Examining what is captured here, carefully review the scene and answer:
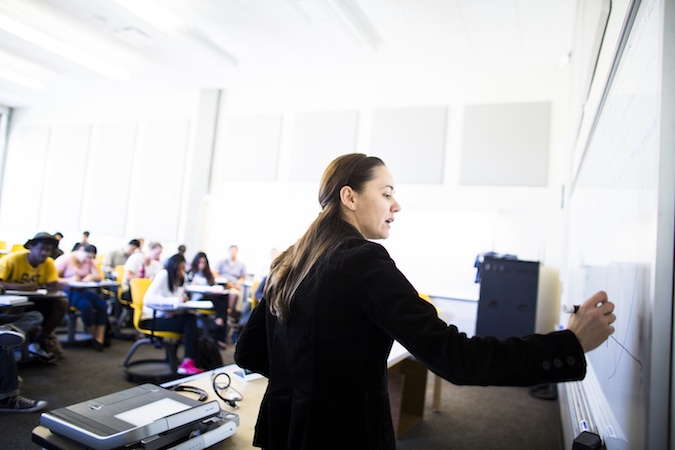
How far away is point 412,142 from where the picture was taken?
21.4 ft

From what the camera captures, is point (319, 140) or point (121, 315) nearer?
point (121, 315)

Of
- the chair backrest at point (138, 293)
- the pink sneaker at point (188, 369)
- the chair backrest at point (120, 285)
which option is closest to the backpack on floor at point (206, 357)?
the pink sneaker at point (188, 369)

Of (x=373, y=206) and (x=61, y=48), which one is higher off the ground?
(x=61, y=48)

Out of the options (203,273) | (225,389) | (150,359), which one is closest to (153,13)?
(203,273)

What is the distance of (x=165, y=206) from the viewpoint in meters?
8.38

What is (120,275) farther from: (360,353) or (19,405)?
(360,353)

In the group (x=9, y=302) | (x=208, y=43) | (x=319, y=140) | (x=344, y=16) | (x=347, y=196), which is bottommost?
(x=9, y=302)

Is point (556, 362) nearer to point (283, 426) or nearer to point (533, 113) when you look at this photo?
point (283, 426)

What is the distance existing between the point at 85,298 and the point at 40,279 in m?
0.93

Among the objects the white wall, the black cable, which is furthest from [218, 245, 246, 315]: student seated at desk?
the black cable

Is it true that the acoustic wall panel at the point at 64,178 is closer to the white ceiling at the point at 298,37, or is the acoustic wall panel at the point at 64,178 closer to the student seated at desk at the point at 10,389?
the white ceiling at the point at 298,37

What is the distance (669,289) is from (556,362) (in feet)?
0.64

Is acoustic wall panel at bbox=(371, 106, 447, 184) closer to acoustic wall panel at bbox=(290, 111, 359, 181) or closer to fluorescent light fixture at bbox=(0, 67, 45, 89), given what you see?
acoustic wall panel at bbox=(290, 111, 359, 181)

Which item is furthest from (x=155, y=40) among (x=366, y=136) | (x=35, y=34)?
(x=366, y=136)
